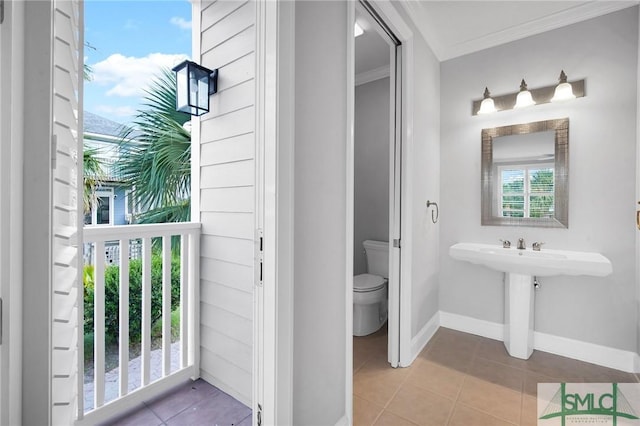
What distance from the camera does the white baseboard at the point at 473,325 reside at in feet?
8.19

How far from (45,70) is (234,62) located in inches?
46.6

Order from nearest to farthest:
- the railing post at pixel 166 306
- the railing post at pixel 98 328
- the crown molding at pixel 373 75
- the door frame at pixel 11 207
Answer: the door frame at pixel 11 207 → the railing post at pixel 98 328 → the railing post at pixel 166 306 → the crown molding at pixel 373 75

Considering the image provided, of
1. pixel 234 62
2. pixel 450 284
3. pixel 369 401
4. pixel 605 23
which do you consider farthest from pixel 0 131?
pixel 605 23

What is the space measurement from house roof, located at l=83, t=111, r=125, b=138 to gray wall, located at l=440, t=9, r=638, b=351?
2.66 metres

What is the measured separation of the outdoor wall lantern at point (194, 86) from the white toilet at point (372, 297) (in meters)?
1.75

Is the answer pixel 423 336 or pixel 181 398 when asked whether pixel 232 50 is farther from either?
pixel 423 336

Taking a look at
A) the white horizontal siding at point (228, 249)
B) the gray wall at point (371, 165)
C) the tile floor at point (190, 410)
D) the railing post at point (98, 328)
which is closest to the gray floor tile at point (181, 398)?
the tile floor at point (190, 410)

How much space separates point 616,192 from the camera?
204cm

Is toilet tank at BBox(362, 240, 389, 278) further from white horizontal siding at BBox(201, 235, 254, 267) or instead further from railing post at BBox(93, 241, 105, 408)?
railing post at BBox(93, 241, 105, 408)

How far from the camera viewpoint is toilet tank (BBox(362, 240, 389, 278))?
294cm

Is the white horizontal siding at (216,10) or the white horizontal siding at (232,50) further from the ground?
the white horizontal siding at (216,10)

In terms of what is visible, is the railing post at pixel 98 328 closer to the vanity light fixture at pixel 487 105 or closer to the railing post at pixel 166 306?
the railing post at pixel 166 306

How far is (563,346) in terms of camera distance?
2240mm

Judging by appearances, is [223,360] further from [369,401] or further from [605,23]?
[605,23]
